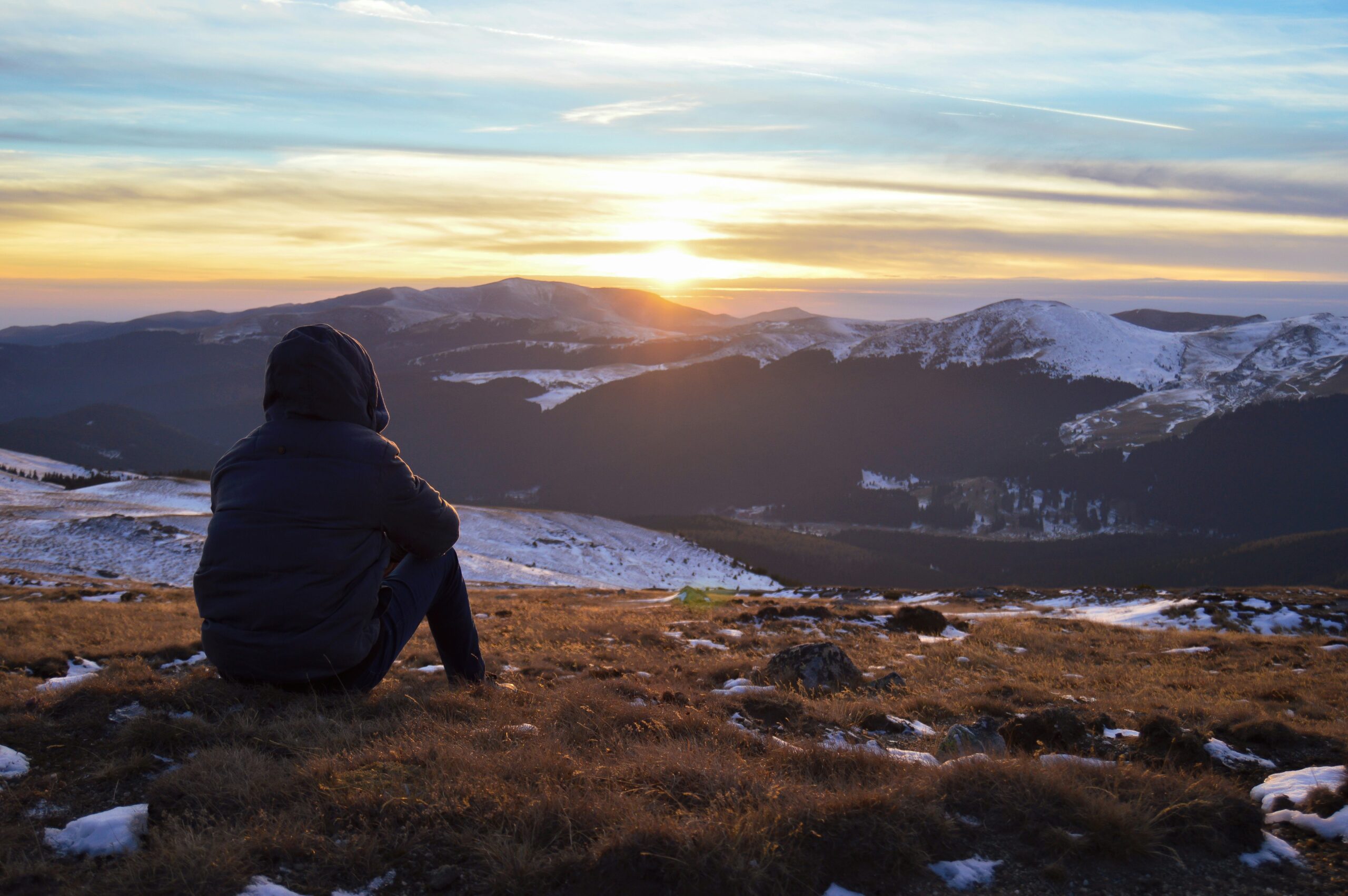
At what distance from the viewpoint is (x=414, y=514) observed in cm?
549

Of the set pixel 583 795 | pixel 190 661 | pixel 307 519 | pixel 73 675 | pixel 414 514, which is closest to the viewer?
pixel 583 795

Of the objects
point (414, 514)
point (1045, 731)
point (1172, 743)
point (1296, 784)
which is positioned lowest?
point (1045, 731)

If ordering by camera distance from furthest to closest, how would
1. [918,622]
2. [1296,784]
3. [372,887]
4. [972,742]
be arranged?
[918,622], [972,742], [1296,784], [372,887]

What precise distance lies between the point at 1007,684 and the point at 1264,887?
5295 mm

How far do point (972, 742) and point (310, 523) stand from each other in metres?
5.14

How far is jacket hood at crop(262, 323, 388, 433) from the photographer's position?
5.29m

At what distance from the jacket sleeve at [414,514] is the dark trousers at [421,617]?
10.8 inches

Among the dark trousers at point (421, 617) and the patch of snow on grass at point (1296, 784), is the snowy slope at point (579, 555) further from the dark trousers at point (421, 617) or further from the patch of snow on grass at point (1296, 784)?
the patch of snow on grass at point (1296, 784)

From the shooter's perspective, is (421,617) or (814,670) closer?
(421,617)

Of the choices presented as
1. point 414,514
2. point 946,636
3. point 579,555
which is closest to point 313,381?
point 414,514

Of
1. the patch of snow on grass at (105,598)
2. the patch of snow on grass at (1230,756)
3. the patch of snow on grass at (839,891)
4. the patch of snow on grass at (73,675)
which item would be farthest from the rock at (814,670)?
the patch of snow on grass at (105,598)

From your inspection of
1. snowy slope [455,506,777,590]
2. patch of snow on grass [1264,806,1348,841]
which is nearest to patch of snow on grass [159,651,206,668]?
patch of snow on grass [1264,806,1348,841]

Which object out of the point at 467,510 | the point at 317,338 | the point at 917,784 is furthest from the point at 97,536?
the point at 917,784

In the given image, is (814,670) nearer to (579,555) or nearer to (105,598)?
(105,598)
